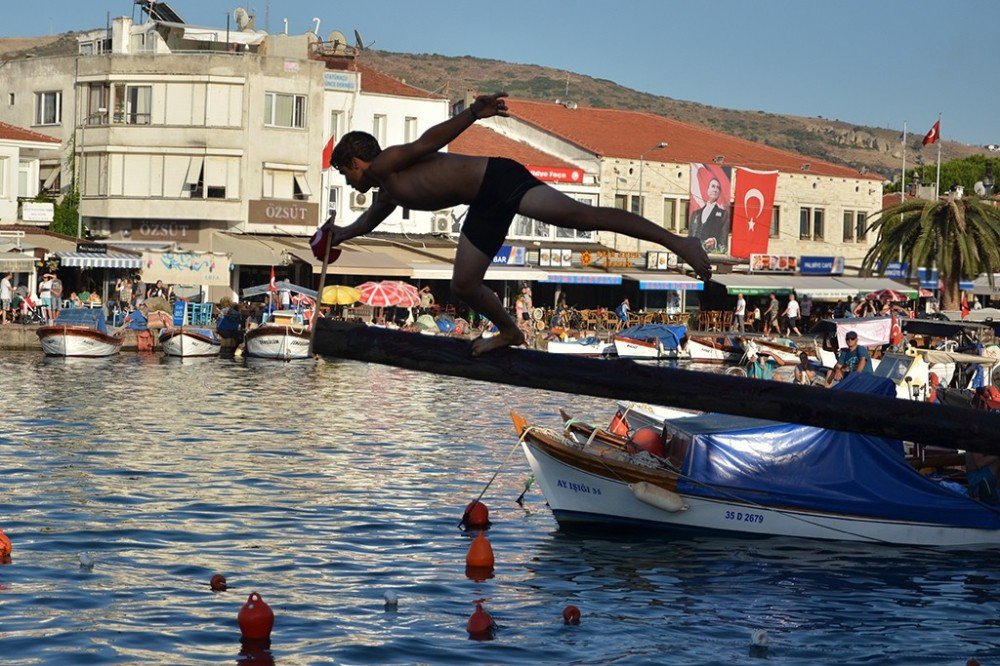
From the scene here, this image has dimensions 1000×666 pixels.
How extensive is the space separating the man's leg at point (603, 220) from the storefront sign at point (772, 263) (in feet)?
225

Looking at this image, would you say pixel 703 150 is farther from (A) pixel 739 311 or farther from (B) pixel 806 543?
(B) pixel 806 543

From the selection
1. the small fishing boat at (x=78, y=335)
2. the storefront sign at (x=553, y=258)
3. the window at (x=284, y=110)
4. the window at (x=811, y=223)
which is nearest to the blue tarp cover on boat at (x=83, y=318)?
the small fishing boat at (x=78, y=335)

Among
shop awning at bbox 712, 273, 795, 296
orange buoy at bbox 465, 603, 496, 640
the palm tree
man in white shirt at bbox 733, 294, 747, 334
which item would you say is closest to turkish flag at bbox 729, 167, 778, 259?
shop awning at bbox 712, 273, 795, 296

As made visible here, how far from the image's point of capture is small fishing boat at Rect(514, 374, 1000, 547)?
22.5 meters

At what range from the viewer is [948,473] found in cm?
2430

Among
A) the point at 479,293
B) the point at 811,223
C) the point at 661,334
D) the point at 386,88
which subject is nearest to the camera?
the point at 479,293

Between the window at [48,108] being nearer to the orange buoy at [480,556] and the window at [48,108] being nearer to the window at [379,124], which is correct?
the window at [379,124]

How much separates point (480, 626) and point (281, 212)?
52372 mm

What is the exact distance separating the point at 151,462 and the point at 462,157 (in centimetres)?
2103

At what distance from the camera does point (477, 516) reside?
23.9m

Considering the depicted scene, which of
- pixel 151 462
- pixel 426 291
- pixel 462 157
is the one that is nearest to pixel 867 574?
pixel 462 157

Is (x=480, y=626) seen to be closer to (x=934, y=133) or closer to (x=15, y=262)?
(x=15, y=262)

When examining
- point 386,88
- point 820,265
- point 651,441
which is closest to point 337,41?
point 386,88

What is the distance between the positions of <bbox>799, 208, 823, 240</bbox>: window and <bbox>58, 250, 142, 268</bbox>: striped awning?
1613 inches
